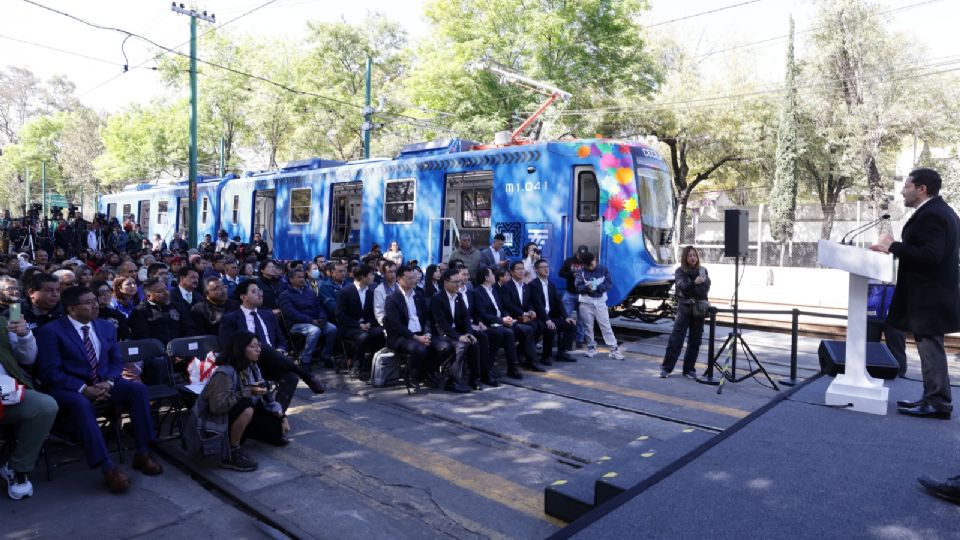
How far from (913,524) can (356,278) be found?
261 inches

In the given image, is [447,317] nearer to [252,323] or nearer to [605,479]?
[252,323]

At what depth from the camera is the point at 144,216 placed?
24906 mm

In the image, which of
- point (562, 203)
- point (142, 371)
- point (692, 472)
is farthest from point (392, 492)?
point (562, 203)

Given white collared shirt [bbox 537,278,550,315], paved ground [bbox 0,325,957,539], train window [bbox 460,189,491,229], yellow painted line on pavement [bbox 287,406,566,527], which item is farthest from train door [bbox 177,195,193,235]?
yellow painted line on pavement [bbox 287,406,566,527]

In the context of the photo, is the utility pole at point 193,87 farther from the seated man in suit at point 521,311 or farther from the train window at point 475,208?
the seated man in suit at point 521,311

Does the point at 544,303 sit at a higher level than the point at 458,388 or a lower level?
higher

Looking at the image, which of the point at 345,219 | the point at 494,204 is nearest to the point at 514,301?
the point at 494,204

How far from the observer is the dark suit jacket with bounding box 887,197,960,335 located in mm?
4789

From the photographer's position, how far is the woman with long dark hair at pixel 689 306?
26.8 ft

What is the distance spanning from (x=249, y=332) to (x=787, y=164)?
29.2 metres

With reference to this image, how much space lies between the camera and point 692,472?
3914 mm

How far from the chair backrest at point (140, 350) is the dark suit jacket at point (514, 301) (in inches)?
175

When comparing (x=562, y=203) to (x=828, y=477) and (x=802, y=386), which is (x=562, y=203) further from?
(x=828, y=477)

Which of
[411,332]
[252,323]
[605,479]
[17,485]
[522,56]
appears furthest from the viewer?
[522,56]
